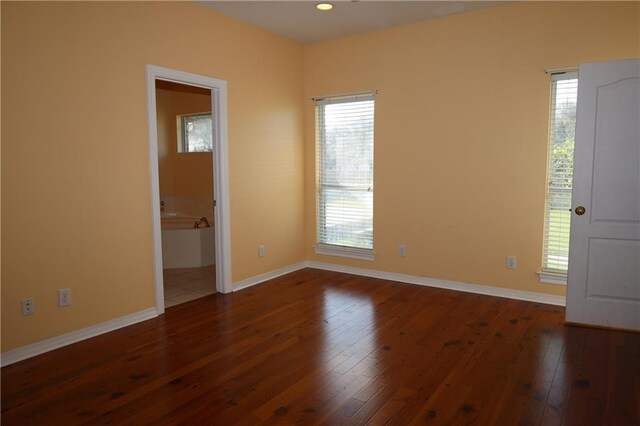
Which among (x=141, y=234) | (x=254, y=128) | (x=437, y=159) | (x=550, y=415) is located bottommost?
(x=550, y=415)

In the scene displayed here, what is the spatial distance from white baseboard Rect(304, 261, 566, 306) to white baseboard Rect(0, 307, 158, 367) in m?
2.26

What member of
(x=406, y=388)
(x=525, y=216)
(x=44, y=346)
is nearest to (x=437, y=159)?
(x=525, y=216)

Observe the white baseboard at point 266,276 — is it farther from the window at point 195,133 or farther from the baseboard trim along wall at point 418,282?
the window at point 195,133

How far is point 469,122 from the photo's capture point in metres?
4.34

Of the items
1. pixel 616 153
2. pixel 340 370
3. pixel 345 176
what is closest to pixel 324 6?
pixel 345 176

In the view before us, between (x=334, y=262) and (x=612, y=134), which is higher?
(x=612, y=134)

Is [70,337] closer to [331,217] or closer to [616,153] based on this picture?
[331,217]

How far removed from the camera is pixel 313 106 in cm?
536

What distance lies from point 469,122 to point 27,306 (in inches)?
157

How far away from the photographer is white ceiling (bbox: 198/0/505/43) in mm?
4008

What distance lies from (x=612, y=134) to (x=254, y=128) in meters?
3.22

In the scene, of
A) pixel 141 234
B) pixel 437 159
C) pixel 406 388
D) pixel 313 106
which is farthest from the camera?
pixel 313 106

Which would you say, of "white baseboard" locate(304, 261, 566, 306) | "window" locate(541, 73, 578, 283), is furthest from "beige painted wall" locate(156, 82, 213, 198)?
"window" locate(541, 73, 578, 283)

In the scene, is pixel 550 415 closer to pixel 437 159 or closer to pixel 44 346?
pixel 437 159
